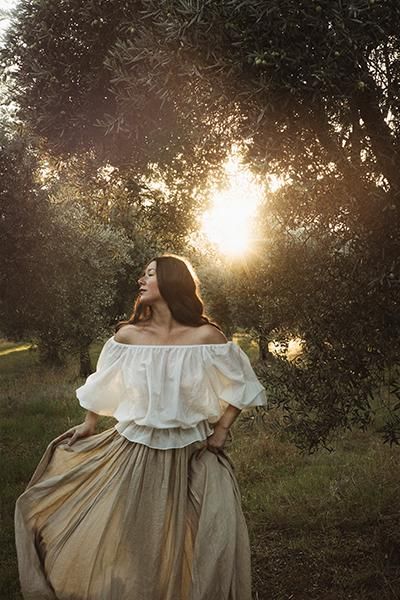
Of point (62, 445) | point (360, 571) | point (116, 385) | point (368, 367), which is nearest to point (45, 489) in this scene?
point (62, 445)

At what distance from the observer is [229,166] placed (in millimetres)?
6180

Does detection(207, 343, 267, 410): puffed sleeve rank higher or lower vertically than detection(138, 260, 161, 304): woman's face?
lower

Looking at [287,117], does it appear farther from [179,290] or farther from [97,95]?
[97,95]

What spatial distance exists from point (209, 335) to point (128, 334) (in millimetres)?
713

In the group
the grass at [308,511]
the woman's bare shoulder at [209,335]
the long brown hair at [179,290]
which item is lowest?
the grass at [308,511]

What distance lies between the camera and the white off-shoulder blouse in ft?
15.5

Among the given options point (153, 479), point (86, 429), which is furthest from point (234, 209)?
point (153, 479)

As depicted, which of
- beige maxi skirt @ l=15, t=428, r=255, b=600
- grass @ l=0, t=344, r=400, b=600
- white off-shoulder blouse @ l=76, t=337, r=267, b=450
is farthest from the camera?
grass @ l=0, t=344, r=400, b=600

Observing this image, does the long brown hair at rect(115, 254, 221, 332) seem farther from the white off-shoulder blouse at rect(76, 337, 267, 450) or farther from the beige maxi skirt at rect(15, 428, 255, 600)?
the beige maxi skirt at rect(15, 428, 255, 600)

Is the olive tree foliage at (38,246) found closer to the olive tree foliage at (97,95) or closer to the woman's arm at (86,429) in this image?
the olive tree foliage at (97,95)

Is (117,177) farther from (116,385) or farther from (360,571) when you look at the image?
(360,571)

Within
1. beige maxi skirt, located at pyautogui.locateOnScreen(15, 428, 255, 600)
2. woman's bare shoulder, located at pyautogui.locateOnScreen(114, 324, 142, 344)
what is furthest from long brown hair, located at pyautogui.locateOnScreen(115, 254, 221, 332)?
beige maxi skirt, located at pyautogui.locateOnScreen(15, 428, 255, 600)

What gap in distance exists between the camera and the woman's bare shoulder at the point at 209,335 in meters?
4.93

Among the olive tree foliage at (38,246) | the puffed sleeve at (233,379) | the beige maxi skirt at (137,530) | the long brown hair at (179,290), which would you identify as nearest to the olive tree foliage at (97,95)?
the long brown hair at (179,290)
